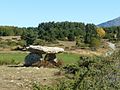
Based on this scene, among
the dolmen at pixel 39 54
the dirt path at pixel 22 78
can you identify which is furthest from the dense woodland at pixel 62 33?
the dirt path at pixel 22 78

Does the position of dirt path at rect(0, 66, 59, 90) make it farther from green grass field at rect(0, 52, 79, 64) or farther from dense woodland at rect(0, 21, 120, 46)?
dense woodland at rect(0, 21, 120, 46)

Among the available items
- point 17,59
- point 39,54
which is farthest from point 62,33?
point 39,54

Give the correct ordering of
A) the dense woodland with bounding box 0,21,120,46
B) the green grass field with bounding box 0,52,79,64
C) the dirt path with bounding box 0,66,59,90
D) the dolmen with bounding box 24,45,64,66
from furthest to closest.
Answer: the dense woodland with bounding box 0,21,120,46
the green grass field with bounding box 0,52,79,64
the dolmen with bounding box 24,45,64,66
the dirt path with bounding box 0,66,59,90

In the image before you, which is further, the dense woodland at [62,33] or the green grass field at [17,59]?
the dense woodland at [62,33]

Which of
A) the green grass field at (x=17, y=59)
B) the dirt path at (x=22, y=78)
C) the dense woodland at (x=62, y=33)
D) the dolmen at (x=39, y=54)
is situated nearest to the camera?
the dirt path at (x=22, y=78)

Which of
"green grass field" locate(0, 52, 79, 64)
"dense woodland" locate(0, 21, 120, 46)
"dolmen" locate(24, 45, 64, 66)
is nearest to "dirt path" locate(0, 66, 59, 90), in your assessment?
"dolmen" locate(24, 45, 64, 66)

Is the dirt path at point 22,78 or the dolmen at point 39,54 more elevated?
the dolmen at point 39,54

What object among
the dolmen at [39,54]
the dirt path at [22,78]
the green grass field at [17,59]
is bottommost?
the green grass field at [17,59]

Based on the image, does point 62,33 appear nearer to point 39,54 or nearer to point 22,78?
point 39,54

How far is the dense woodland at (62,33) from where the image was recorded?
110600 millimetres

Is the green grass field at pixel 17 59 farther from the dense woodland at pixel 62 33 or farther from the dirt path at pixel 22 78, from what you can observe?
the dense woodland at pixel 62 33

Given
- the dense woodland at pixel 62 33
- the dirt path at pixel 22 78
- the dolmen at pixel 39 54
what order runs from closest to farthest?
the dirt path at pixel 22 78 → the dolmen at pixel 39 54 → the dense woodland at pixel 62 33

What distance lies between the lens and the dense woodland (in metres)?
111

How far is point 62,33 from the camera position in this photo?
14188 centimetres
